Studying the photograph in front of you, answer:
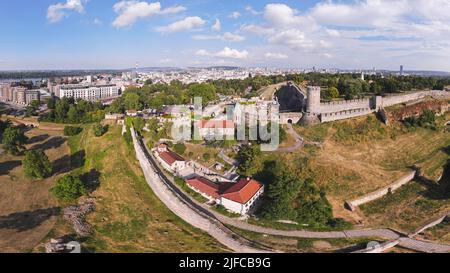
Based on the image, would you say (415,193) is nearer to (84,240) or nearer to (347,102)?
(347,102)

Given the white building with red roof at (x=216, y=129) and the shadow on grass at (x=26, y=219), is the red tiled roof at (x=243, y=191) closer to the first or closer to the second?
the white building with red roof at (x=216, y=129)

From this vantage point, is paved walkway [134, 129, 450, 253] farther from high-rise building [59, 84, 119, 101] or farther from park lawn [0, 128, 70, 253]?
high-rise building [59, 84, 119, 101]

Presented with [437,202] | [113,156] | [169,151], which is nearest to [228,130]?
[169,151]

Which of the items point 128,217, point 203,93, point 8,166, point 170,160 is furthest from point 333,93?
point 8,166

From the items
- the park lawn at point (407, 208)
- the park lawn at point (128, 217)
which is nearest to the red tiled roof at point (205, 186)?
the park lawn at point (128, 217)

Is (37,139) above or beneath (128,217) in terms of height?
above

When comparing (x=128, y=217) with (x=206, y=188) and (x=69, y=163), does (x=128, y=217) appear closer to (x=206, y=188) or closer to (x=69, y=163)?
(x=206, y=188)
